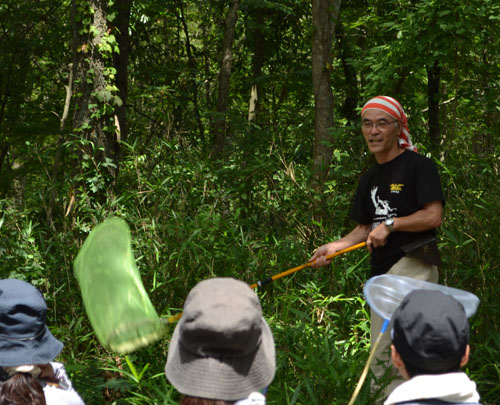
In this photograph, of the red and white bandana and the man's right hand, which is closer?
the red and white bandana

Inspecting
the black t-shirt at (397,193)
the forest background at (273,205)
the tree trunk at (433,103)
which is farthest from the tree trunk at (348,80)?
the black t-shirt at (397,193)

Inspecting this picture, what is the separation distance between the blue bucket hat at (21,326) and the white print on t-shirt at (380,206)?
221 centimetres

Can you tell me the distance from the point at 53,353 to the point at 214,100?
11.2m

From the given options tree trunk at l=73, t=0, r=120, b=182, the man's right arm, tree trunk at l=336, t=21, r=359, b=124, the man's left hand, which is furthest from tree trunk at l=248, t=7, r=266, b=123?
the man's left hand

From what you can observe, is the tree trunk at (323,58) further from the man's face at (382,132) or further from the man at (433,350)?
the man at (433,350)

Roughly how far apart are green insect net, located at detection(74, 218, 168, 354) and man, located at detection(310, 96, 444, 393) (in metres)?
1.41

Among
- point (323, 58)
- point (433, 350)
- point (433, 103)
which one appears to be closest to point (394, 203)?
point (433, 350)

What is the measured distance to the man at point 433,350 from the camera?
178cm

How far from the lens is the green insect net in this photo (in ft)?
9.11

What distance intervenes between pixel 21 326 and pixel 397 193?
2.28 m

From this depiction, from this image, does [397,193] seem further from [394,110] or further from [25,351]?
[25,351]

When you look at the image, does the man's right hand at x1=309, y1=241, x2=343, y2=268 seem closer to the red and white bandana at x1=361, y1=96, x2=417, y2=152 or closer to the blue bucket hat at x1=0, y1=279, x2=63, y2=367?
the red and white bandana at x1=361, y1=96, x2=417, y2=152

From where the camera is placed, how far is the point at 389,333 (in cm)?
352

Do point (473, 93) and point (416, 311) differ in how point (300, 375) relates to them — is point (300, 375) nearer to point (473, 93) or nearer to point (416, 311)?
point (416, 311)
